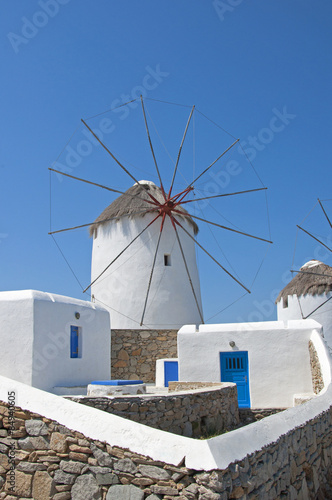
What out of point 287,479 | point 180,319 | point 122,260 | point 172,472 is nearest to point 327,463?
point 287,479

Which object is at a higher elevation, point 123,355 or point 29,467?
point 123,355

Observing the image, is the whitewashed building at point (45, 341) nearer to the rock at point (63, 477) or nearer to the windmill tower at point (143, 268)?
the windmill tower at point (143, 268)

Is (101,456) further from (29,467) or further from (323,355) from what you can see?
(323,355)

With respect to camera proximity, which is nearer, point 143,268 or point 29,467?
point 29,467

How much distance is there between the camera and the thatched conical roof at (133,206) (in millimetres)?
15578

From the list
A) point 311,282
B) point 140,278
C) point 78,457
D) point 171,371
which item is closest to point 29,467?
point 78,457

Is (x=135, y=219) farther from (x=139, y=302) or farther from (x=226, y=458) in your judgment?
(x=226, y=458)

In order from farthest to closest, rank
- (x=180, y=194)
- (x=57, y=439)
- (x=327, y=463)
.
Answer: (x=180, y=194) < (x=327, y=463) < (x=57, y=439)

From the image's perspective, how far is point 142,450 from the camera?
3.95m

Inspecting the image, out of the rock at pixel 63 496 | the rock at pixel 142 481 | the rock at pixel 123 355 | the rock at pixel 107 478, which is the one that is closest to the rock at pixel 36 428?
the rock at pixel 63 496

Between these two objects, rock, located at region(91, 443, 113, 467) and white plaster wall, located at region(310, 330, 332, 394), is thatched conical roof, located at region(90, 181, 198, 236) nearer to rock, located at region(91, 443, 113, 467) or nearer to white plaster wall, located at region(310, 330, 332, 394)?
white plaster wall, located at region(310, 330, 332, 394)

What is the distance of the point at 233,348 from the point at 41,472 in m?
7.12

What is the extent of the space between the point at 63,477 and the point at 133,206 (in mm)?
11878

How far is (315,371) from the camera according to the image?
392 inches
